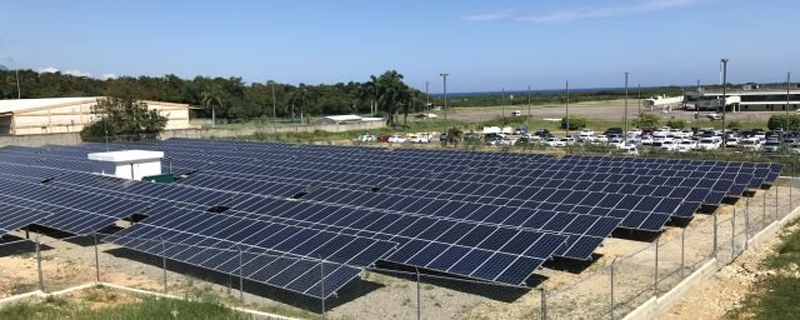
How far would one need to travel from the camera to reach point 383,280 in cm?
1939

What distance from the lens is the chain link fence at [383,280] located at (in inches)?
654

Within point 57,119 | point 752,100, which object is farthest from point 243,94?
point 752,100

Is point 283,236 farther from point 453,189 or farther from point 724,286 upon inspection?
point 724,286

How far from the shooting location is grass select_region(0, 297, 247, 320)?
13633 millimetres

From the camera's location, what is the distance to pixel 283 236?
20.7m

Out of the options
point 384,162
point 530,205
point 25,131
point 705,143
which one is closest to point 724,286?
point 530,205

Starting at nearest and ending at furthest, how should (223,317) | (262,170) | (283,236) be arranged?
(223,317) → (283,236) → (262,170)

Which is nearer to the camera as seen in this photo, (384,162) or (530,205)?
(530,205)

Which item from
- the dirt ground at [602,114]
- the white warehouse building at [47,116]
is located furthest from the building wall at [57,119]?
the dirt ground at [602,114]

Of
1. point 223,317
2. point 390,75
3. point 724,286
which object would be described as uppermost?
point 390,75

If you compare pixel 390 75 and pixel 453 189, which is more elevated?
pixel 390 75

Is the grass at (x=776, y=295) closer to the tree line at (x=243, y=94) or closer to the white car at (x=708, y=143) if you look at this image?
the white car at (x=708, y=143)

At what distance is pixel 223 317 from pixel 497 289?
741cm

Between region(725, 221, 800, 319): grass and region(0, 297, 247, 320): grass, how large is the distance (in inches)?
507
